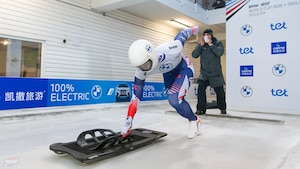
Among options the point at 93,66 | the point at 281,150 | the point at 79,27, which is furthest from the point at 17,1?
the point at 281,150

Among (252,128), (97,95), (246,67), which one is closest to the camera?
(252,128)

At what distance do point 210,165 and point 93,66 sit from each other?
237 inches

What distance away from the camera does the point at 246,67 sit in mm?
5484

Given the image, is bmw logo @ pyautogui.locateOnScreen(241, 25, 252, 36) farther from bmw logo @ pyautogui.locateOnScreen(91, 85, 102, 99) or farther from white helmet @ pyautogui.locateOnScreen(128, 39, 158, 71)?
white helmet @ pyautogui.locateOnScreen(128, 39, 158, 71)

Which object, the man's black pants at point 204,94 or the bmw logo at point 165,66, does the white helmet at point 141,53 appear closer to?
the bmw logo at point 165,66

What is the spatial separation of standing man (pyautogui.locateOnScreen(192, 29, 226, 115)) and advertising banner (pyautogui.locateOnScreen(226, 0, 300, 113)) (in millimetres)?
1138

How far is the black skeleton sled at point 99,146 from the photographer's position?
187 centimetres

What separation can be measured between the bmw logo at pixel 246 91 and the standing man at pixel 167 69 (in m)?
3.10

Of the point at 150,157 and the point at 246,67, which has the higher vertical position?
the point at 246,67

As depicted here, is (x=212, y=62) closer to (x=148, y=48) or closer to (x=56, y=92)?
(x=148, y=48)

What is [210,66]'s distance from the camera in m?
4.65

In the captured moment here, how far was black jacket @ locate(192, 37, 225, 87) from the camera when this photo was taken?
4.58 meters

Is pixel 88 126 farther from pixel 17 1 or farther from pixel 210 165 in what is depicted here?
pixel 17 1

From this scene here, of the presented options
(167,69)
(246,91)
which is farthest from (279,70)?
(167,69)
